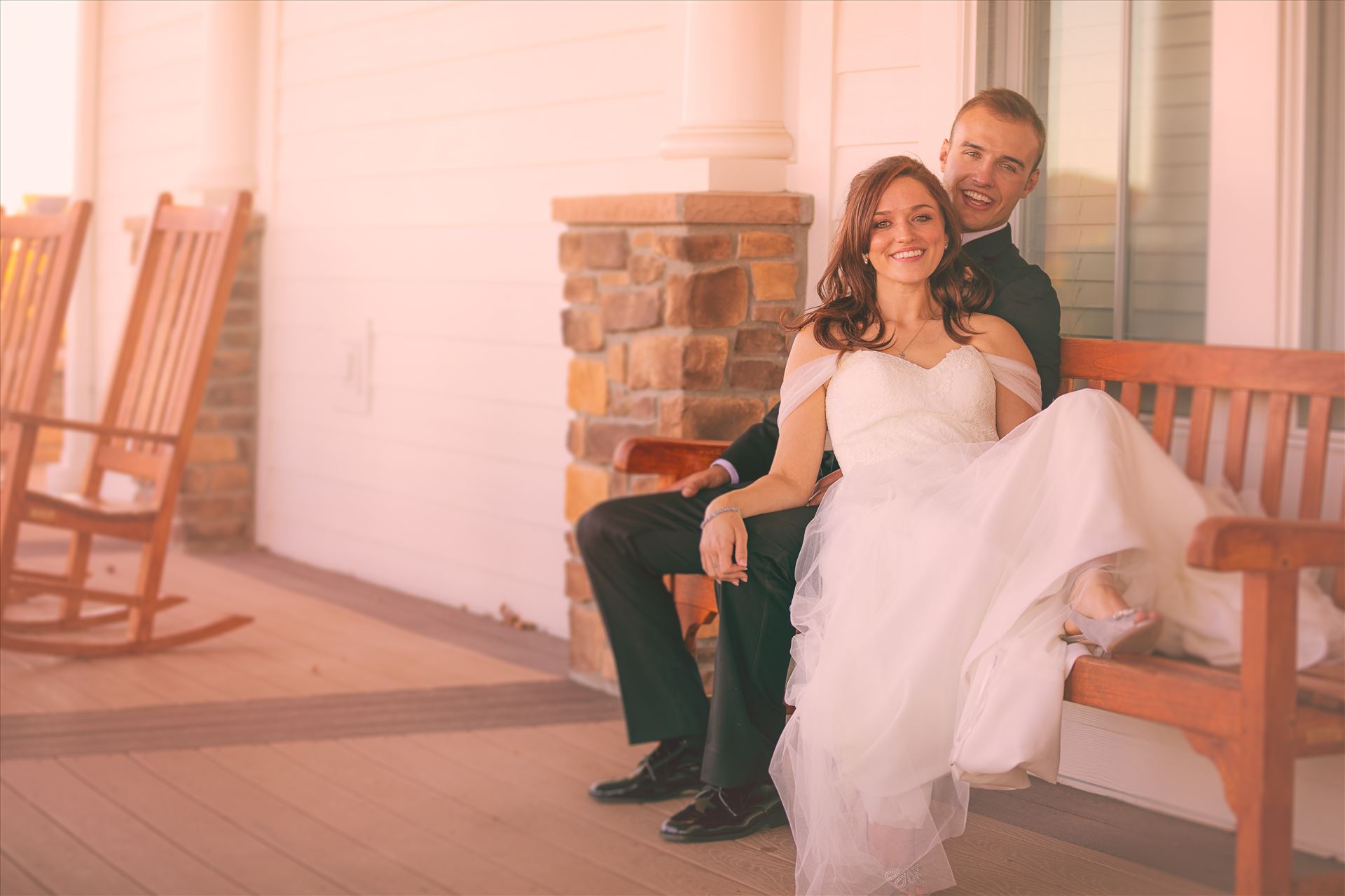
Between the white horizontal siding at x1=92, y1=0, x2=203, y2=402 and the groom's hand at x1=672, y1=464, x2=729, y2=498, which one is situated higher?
the white horizontal siding at x1=92, y1=0, x2=203, y2=402

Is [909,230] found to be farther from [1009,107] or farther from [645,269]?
[645,269]

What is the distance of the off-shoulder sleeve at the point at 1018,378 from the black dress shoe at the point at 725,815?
2.76 feet

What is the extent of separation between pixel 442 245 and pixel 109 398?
116 cm

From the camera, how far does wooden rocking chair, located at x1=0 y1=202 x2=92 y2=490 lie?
3.98m

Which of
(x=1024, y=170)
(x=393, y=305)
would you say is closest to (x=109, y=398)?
(x=393, y=305)

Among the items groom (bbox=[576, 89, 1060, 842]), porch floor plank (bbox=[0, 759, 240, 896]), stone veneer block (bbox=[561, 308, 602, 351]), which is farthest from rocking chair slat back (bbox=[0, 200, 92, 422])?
groom (bbox=[576, 89, 1060, 842])

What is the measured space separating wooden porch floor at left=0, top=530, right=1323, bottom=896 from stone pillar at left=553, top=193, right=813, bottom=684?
508mm

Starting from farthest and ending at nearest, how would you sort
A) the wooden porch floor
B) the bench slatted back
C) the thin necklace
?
the thin necklace → the wooden porch floor → the bench slatted back

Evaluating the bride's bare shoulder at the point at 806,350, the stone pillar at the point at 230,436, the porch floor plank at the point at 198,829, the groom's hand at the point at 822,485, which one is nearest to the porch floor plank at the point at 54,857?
the porch floor plank at the point at 198,829

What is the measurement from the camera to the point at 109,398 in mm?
4031

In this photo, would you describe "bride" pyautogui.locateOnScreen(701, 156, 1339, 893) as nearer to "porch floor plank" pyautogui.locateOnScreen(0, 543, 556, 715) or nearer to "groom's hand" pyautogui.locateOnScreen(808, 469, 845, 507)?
"groom's hand" pyautogui.locateOnScreen(808, 469, 845, 507)

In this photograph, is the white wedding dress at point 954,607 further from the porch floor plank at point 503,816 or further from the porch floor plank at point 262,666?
the porch floor plank at point 262,666

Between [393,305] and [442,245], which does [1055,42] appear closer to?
[442,245]

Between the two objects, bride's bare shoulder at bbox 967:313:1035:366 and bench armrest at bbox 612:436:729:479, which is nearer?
bride's bare shoulder at bbox 967:313:1035:366
